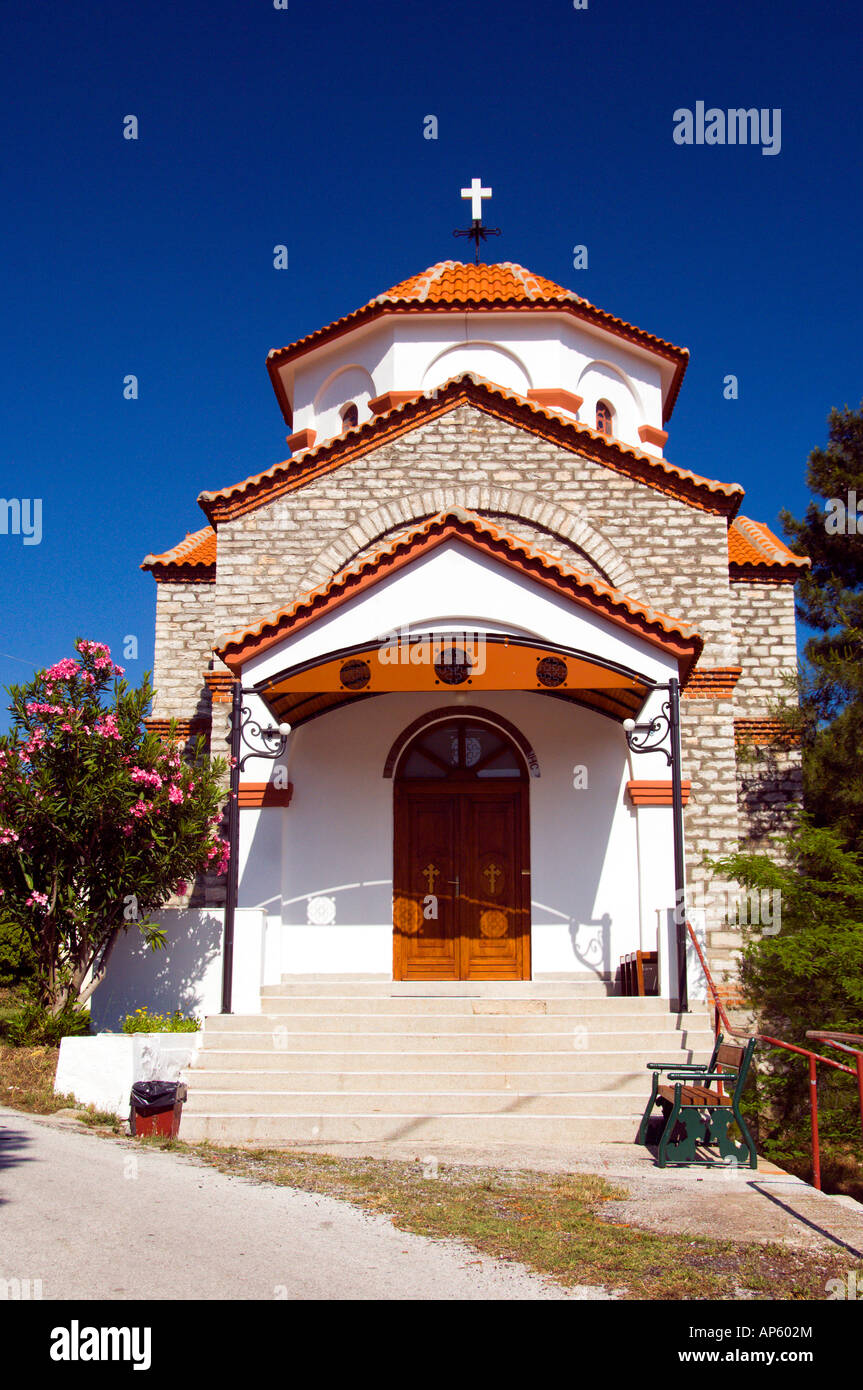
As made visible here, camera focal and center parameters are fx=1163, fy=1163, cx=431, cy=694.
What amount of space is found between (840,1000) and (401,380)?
1078cm

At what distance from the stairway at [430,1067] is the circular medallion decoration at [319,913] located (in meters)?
1.28

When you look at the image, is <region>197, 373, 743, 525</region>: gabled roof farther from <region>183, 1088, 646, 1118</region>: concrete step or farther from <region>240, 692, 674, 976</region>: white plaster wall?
<region>183, 1088, 646, 1118</region>: concrete step

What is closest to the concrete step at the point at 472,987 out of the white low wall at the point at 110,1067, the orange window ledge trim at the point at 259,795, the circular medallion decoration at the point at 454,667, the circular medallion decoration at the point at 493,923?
the circular medallion decoration at the point at 493,923

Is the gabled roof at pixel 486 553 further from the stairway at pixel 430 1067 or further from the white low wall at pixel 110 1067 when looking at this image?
the white low wall at pixel 110 1067

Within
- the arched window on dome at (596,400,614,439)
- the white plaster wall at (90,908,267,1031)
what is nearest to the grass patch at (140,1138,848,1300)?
the white plaster wall at (90,908,267,1031)

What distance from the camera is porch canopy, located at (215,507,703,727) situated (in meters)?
12.1

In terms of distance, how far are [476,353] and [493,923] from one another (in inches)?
356

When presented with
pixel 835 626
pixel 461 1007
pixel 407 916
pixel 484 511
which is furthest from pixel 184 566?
pixel 835 626

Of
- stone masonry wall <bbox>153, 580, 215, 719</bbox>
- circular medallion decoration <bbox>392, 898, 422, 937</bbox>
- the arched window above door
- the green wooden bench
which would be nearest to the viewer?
the green wooden bench

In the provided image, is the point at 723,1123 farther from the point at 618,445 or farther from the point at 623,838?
the point at 618,445

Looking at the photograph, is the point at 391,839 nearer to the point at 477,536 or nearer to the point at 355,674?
the point at 355,674

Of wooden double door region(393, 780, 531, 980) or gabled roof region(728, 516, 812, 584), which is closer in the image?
wooden double door region(393, 780, 531, 980)

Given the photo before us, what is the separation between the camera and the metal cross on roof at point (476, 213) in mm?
21328

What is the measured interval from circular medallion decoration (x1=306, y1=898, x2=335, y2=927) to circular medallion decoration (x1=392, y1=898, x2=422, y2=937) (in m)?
0.74
